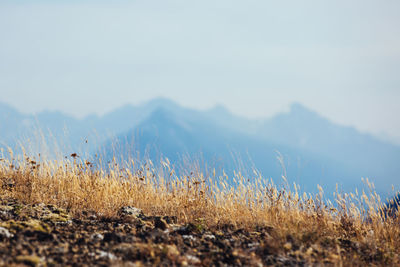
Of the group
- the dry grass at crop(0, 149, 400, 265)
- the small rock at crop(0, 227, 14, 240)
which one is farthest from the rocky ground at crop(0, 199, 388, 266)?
the dry grass at crop(0, 149, 400, 265)

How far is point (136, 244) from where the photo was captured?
3387mm

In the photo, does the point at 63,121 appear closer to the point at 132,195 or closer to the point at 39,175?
the point at 39,175

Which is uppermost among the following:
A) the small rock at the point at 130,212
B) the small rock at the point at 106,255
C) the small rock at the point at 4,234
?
the small rock at the point at 130,212

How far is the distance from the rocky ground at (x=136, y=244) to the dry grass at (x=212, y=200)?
0.17 meters

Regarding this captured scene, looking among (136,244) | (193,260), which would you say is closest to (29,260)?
(136,244)

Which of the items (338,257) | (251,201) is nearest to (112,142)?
(251,201)

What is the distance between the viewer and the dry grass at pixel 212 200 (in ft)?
14.5

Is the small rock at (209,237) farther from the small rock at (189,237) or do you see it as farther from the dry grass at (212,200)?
the dry grass at (212,200)

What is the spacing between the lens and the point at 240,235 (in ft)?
13.6

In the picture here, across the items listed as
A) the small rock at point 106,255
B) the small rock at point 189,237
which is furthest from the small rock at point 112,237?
the small rock at point 189,237

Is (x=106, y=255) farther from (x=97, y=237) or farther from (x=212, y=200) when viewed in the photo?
(x=212, y=200)

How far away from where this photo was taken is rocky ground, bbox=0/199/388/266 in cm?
321

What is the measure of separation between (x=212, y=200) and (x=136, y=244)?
2103mm

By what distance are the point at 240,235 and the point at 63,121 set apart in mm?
3899
